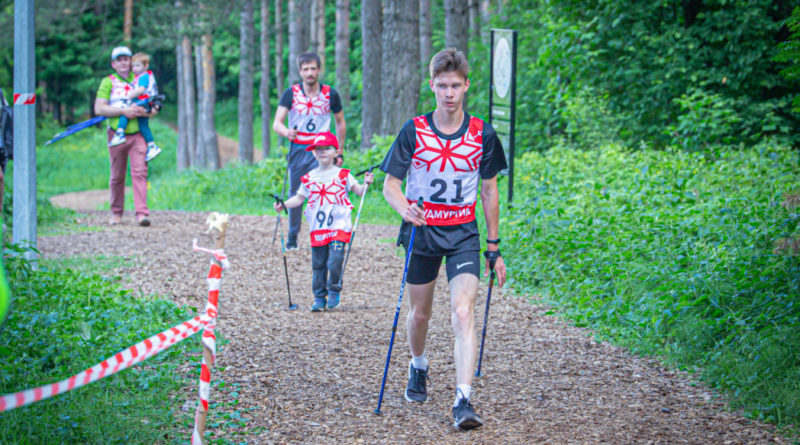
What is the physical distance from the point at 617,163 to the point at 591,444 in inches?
310

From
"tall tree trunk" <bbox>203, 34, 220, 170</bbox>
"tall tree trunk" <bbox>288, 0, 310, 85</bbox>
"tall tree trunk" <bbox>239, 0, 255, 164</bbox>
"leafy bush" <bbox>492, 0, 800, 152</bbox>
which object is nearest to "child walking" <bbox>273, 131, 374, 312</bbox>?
"leafy bush" <bbox>492, 0, 800, 152</bbox>

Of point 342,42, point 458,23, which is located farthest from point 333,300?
point 342,42

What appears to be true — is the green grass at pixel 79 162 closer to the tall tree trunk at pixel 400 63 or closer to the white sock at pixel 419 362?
the tall tree trunk at pixel 400 63

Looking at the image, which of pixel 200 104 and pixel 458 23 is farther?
pixel 200 104

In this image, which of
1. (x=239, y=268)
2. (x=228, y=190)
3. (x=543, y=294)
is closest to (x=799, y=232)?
(x=543, y=294)

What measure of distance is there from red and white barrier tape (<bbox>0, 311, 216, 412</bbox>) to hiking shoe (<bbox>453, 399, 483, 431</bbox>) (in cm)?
151

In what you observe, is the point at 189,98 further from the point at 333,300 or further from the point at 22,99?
the point at 333,300

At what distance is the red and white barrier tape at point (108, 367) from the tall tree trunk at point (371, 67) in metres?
14.7

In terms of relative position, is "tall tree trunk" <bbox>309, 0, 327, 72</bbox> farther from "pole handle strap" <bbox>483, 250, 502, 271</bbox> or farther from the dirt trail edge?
"pole handle strap" <bbox>483, 250, 502, 271</bbox>

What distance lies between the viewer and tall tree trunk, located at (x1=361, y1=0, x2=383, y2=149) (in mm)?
18391

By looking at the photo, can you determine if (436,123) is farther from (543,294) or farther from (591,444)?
(543,294)

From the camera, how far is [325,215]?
741 cm

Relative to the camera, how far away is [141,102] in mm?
11688

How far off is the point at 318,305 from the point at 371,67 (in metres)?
12.7
